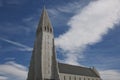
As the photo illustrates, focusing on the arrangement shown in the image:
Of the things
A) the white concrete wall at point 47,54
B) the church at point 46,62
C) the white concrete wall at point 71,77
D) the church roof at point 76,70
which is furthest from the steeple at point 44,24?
the white concrete wall at point 71,77

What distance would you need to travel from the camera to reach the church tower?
78812 millimetres

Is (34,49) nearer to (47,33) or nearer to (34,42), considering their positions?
(34,42)

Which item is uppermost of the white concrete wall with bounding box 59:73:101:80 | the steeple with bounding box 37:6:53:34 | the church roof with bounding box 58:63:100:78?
the steeple with bounding box 37:6:53:34

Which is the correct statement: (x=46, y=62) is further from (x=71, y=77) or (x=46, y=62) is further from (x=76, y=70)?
(x=76, y=70)

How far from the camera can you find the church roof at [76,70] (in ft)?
279

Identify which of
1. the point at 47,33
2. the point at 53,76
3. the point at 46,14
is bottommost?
the point at 53,76

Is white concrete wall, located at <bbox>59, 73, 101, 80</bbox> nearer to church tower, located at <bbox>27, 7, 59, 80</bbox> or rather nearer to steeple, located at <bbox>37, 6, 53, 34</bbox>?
church tower, located at <bbox>27, 7, 59, 80</bbox>

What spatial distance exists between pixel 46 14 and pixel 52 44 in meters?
15.3

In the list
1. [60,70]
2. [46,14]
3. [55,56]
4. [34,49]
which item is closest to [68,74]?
[60,70]

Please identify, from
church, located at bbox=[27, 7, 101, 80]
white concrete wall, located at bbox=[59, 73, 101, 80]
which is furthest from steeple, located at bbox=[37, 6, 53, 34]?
white concrete wall, located at bbox=[59, 73, 101, 80]

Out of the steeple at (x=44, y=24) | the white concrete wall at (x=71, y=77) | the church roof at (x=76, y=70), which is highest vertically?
the steeple at (x=44, y=24)

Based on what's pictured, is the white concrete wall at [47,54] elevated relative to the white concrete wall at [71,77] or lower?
elevated

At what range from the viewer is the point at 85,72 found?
95.1m

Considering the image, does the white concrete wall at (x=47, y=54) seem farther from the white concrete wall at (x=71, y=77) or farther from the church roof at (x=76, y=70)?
the church roof at (x=76, y=70)
